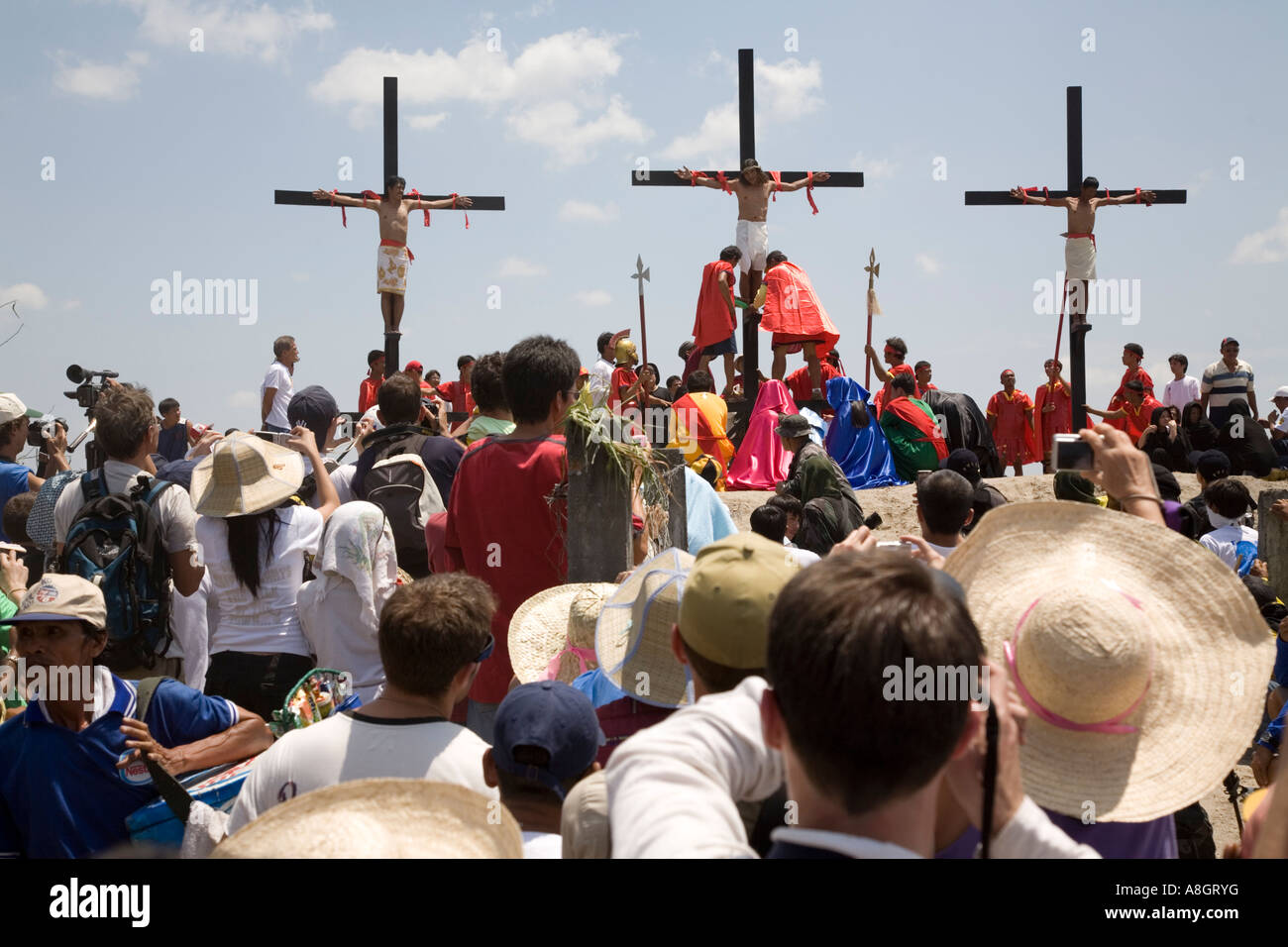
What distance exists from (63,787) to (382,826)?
1506mm

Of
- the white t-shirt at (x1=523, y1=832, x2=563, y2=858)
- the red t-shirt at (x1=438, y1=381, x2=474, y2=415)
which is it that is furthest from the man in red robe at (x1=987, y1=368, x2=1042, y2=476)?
the white t-shirt at (x1=523, y1=832, x2=563, y2=858)

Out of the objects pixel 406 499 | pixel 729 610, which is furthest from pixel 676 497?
pixel 729 610

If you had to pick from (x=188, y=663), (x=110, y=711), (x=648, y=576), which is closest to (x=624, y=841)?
(x=648, y=576)

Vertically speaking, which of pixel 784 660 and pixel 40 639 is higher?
pixel 784 660

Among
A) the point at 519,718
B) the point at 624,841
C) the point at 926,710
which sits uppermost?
the point at 926,710

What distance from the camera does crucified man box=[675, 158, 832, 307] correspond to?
13.1 m

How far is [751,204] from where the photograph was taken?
43.0 ft

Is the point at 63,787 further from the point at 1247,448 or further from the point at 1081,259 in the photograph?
the point at 1081,259

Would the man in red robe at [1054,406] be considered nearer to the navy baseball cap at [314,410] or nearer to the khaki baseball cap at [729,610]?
the navy baseball cap at [314,410]

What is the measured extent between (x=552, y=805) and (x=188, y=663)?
2.14 m

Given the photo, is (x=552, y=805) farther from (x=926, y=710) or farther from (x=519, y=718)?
(x=926, y=710)

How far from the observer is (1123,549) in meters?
2.05

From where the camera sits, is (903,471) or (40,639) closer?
(40,639)

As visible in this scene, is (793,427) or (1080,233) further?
(1080,233)
